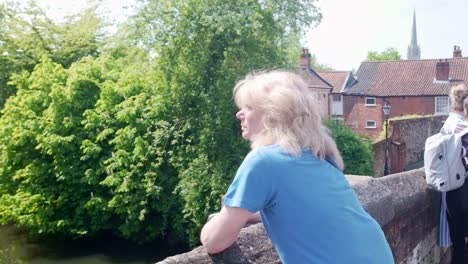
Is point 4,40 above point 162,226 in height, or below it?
above

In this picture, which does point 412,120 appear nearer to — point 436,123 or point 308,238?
point 436,123

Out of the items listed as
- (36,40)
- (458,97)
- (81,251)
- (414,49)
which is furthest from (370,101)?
(414,49)

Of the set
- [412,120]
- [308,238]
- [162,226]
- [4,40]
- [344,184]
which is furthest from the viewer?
[412,120]

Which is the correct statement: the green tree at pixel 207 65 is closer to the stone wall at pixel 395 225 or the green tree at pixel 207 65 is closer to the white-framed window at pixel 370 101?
the stone wall at pixel 395 225

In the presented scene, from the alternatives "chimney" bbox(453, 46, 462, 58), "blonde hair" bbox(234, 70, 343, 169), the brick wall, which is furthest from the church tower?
"blonde hair" bbox(234, 70, 343, 169)

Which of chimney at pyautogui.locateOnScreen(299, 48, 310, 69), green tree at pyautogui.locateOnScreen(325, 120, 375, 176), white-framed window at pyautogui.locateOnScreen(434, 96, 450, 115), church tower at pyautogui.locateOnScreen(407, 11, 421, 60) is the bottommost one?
green tree at pyautogui.locateOnScreen(325, 120, 375, 176)

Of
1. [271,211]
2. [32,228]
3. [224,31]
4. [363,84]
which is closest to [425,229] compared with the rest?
[271,211]

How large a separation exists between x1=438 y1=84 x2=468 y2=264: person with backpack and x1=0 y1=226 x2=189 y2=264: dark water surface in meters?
11.7

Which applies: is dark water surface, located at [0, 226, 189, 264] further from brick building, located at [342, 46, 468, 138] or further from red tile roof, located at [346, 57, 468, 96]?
red tile roof, located at [346, 57, 468, 96]

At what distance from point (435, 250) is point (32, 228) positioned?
43.9 feet

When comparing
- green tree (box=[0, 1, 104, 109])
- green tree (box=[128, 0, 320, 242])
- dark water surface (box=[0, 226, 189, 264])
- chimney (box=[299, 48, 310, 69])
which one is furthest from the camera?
chimney (box=[299, 48, 310, 69])

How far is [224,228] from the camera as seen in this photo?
1709 mm

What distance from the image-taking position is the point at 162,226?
14930mm

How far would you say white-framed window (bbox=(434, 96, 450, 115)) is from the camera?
39.3 m
